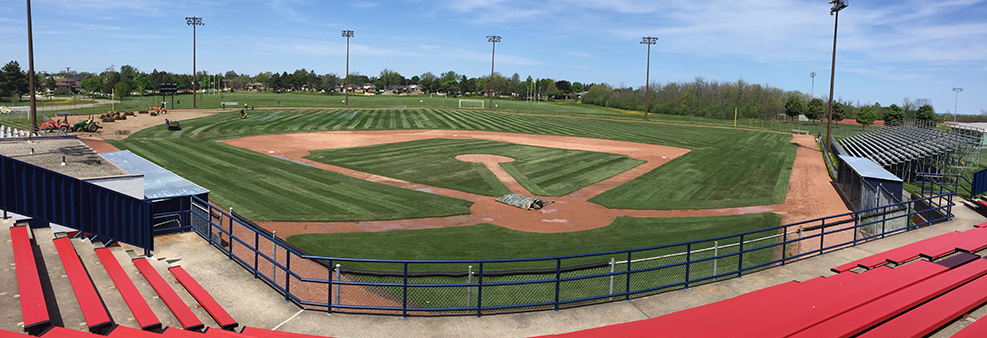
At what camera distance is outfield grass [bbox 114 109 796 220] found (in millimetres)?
28672

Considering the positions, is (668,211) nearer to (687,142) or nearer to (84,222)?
(84,222)

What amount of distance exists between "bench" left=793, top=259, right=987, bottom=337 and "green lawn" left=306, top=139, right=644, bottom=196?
17.9 m

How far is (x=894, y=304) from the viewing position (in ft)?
34.2

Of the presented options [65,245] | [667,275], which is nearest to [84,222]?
[65,245]

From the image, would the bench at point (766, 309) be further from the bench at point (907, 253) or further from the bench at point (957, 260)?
the bench at point (957, 260)

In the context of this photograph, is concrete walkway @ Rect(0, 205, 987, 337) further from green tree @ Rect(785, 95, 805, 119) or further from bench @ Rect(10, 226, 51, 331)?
green tree @ Rect(785, 95, 805, 119)

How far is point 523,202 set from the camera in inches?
997

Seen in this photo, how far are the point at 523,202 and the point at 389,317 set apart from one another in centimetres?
1515

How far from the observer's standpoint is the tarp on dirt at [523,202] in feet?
81.9

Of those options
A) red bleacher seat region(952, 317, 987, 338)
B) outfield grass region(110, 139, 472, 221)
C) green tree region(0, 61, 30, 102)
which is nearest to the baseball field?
outfield grass region(110, 139, 472, 221)

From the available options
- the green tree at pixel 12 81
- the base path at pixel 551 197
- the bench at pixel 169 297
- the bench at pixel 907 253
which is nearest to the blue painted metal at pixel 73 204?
the bench at pixel 169 297

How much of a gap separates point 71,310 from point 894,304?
1460 cm

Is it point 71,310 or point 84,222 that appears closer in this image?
point 71,310

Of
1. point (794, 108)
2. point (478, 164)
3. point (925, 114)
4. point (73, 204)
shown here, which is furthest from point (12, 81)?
→ point (925, 114)
